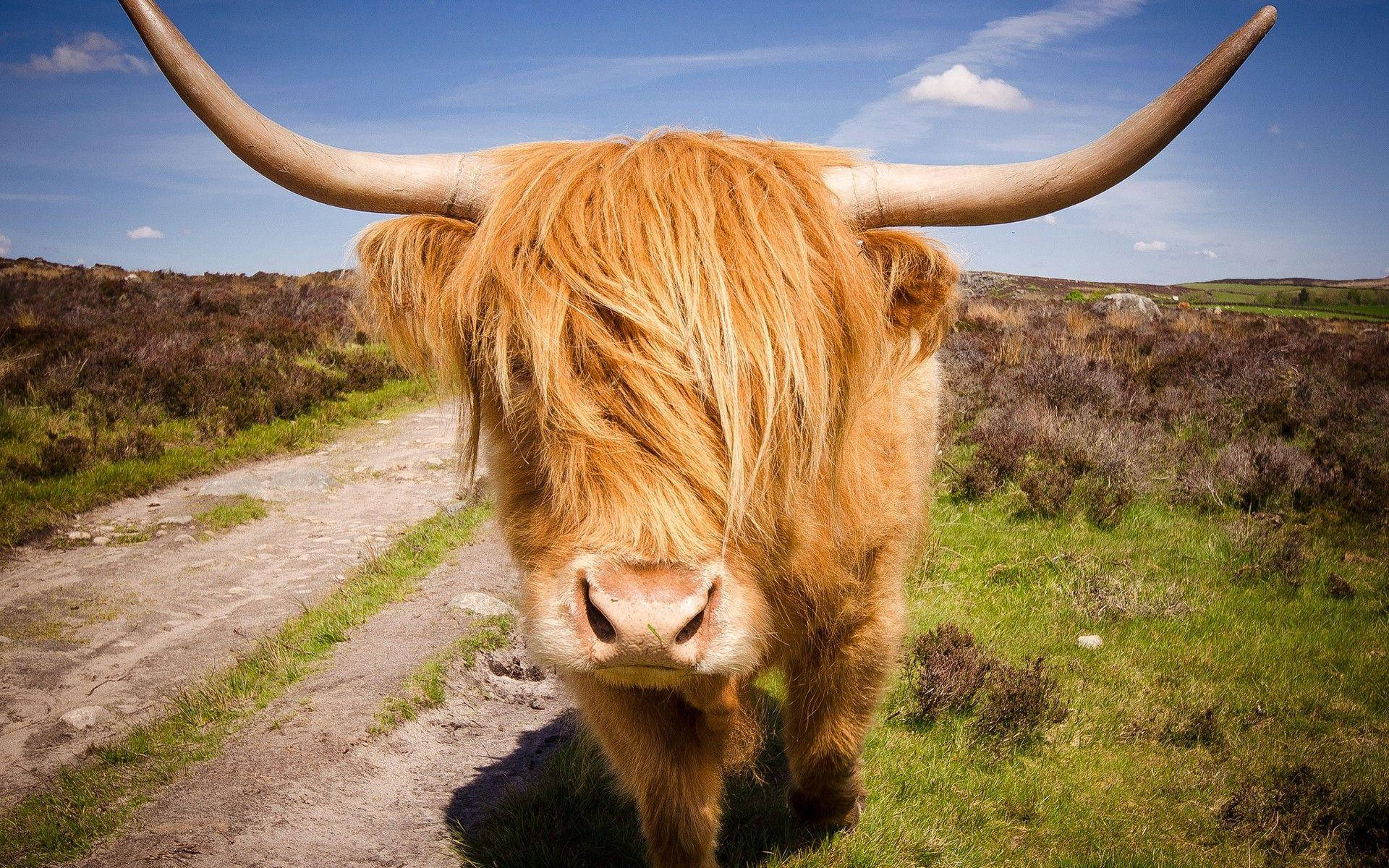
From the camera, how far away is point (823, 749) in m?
2.87

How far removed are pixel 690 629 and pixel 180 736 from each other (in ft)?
11.3

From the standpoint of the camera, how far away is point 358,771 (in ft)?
10.8

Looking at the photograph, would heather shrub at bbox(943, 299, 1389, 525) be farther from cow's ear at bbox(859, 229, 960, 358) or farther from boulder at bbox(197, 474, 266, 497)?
boulder at bbox(197, 474, 266, 497)

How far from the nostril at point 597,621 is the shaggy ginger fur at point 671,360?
2.5 inches

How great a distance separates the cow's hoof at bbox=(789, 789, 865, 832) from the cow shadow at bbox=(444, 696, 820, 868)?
0.07 m

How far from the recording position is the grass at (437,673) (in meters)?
3.69

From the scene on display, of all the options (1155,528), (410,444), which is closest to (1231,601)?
(1155,528)

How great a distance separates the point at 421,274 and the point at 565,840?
2.42 meters

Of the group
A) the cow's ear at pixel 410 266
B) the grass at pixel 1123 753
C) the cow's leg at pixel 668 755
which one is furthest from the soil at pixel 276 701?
the cow's ear at pixel 410 266

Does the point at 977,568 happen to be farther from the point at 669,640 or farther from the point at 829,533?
the point at 669,640

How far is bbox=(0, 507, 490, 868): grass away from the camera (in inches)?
112

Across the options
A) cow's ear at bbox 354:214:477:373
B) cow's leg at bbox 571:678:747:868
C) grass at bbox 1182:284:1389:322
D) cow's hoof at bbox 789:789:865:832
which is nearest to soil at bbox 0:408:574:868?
cow's leg at bbox 571:678:747:868

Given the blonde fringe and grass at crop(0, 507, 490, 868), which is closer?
the blonde fringe

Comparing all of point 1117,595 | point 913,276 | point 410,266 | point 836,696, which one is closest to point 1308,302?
point 1117,595
